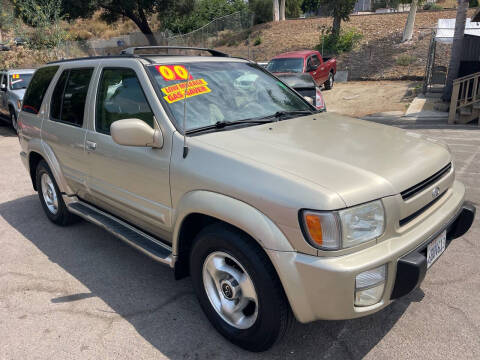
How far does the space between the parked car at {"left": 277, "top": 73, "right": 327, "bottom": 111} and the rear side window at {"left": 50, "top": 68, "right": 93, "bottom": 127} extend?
420cm

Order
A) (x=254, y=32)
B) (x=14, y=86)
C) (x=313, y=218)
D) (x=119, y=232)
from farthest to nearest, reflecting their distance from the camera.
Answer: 1. (x=254, y=32)
2. (x=14, y=86)
3. (x=119, y=232)
4. (x=313, y=218)

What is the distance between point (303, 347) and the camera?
260cm

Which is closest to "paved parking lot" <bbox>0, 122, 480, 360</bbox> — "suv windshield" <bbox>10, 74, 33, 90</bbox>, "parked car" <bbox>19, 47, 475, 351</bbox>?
"parked car" <bbox>19, 47, 475, 351</bbox>

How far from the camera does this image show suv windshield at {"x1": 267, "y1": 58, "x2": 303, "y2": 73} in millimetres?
13764

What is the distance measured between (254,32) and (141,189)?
31.8m

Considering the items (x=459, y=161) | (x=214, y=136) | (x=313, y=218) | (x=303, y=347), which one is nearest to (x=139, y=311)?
(x=303, y=347)

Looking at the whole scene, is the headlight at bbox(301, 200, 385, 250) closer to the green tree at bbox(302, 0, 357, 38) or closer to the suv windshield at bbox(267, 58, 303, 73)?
the suv windshield at bbox(267, 58, 303, 73)

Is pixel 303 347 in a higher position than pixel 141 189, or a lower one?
lower

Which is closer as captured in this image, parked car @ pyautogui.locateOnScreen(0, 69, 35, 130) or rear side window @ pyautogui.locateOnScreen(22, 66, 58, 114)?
rear side window @ pyautogui.locateOnScreen(22, 66, 58, 114)

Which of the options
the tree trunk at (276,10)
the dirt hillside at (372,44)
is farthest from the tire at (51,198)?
the tree trunk at (276,10)

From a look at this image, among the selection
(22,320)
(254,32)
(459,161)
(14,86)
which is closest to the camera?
(22,320)

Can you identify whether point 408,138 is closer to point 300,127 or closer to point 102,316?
point 300,127

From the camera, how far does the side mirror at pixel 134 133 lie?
8.84ft

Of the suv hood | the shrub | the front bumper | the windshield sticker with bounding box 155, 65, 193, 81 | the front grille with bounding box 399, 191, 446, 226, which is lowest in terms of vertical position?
the shrub
